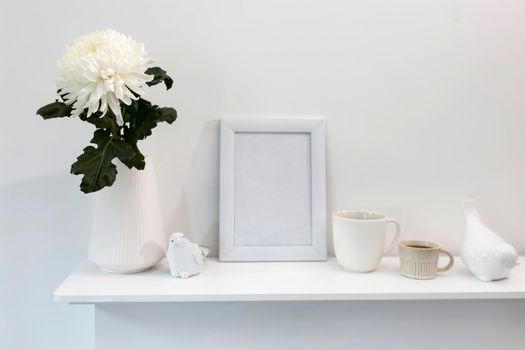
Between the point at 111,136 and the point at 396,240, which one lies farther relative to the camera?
the point at 396,240

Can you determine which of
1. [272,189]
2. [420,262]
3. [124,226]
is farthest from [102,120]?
[420,262]

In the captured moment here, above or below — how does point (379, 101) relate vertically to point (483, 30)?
below

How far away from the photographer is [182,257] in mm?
760

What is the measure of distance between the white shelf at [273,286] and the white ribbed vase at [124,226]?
0.03m

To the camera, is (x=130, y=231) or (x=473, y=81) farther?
(x=473, y=81)

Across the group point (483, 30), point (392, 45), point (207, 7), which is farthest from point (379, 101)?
point (207, 7)

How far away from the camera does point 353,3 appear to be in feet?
2.93

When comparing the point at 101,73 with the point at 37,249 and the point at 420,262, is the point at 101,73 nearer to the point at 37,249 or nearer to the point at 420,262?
the point at 37,249

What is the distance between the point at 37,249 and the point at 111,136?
349 millimetres

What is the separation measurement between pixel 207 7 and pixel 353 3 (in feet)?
1.00

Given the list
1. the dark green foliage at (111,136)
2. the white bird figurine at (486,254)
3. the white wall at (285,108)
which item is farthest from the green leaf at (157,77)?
the white bird figurine at (486,254)

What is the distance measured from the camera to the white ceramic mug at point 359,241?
2.57 ft

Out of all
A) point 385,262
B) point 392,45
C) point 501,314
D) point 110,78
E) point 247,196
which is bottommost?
point 501,314

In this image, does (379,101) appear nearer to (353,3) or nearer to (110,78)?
(353,3)
